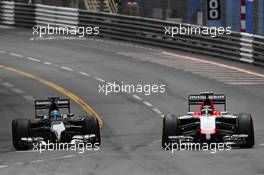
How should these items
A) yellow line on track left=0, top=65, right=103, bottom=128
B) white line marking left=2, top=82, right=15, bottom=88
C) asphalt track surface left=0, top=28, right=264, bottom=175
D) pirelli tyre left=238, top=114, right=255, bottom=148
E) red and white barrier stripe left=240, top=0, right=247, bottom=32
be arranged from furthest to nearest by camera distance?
red and white barrier stripe left=240, top=0, right=247, bottom=32
white line marking left=2, top=82, right=15, bottom=88
yellow line on track left=0, top=65, right=103, bottom=128
pirelli tyre left=238, top=114, right=255, bottom=148
asphalt track surface left=0, top=28, right=264, bottom=175

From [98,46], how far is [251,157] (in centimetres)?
2362

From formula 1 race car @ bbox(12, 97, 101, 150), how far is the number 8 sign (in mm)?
16825

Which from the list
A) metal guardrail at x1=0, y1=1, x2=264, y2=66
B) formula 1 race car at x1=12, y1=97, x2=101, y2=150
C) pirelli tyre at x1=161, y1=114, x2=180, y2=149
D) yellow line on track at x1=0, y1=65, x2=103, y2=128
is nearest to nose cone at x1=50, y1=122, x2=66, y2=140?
formula 1 race car at x1=12, y1=97, x2=101, y2=150

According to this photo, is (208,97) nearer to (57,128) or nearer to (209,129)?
(209,129)

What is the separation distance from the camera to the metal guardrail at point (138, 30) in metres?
38.1

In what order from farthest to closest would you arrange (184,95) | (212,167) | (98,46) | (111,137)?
(98,46), (184,95), (111,137), (212,167)

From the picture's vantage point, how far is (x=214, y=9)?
3825 centimetres

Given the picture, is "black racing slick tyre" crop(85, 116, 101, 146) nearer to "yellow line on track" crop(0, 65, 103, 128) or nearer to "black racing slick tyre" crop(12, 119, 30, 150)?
"black racing slick tyre" crop(12, 119, 30, 150)

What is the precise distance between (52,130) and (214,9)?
17.6 meters

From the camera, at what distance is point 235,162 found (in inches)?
739

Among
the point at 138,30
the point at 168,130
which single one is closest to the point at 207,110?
the point at 168,130

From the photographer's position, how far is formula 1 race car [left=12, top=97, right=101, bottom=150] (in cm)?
2170

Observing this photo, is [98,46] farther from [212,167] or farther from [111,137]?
[212,167]

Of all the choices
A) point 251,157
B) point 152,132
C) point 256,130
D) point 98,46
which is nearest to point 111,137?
point 152,132
